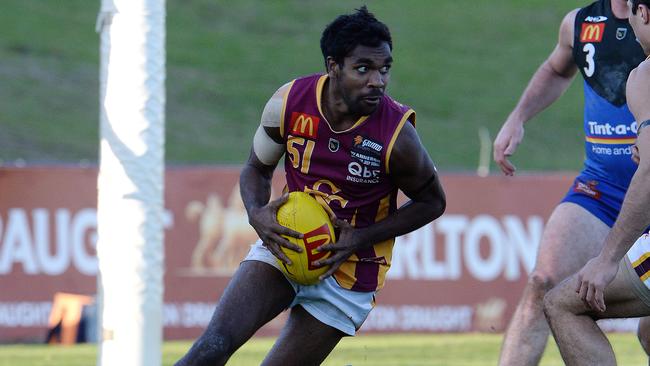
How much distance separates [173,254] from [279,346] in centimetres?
818

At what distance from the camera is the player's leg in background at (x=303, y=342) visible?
6.09m

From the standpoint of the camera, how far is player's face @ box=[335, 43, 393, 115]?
568cm

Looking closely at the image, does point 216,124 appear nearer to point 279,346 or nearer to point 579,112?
point 579,112

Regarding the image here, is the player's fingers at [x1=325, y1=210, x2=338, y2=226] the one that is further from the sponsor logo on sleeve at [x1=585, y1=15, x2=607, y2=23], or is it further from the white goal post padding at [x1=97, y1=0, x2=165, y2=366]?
the sponsor logo on sleeve at [x1=585, y1=15, x2=607, y2=23]

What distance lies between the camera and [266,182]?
6312 millimetres

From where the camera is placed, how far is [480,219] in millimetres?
14805

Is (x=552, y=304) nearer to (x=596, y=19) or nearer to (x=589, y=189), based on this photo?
(x=589, y=189)

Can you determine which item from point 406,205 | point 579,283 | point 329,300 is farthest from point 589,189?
point 329,300

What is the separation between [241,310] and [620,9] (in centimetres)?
256

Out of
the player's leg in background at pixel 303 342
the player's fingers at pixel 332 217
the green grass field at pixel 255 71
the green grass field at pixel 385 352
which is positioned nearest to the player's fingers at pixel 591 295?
the player's fingers at pixel 332 217

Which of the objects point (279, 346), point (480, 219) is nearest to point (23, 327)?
point (480, 219)

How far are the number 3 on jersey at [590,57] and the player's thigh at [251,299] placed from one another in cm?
204

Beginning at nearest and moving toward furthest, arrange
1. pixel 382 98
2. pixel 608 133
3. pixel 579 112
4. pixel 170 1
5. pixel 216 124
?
pixel 382 98, pixel 608 133, pixel 216 124, pixel 579 112, pixel 170 1

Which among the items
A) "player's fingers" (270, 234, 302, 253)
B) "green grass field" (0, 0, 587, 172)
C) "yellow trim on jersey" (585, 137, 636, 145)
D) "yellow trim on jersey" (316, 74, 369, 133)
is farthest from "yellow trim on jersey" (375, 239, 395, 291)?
"green grass field" (0, 0, 587, 172)
